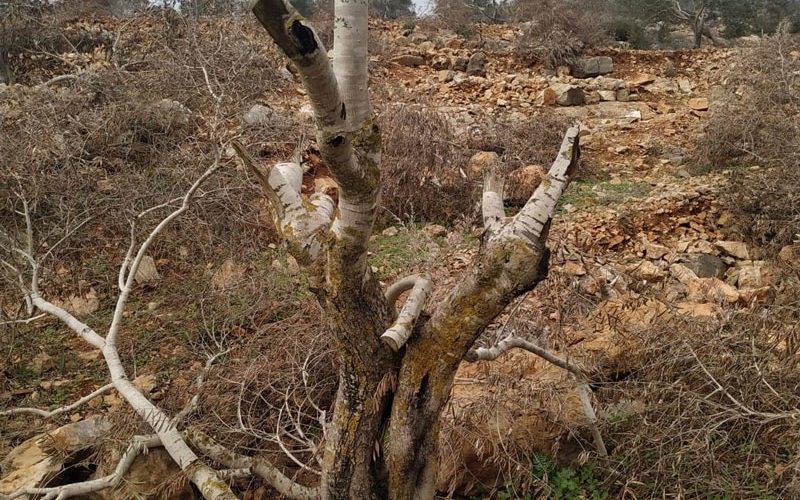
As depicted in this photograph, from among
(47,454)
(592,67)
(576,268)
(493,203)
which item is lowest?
(576,268)

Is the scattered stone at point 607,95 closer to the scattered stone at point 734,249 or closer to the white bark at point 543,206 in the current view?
the scattered stone at point 734,249

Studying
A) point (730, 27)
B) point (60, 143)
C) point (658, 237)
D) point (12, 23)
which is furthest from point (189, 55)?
point (730, 27)

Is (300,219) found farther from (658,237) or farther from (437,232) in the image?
(658,237)

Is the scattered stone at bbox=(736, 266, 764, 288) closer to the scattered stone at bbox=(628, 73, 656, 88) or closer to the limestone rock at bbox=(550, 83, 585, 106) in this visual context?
the limestone rock at bbox=(550, 83, 585, 106)

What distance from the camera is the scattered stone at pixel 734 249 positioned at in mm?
5328

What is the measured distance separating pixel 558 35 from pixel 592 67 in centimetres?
110

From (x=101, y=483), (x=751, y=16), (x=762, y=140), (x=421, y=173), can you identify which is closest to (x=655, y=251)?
(x=762, y=140)

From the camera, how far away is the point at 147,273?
5.71 m

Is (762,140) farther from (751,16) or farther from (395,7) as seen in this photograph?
(395,7)

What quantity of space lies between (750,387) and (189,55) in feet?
24.8

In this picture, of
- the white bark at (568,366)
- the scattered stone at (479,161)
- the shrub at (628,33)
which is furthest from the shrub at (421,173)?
the shrub at (628,33)

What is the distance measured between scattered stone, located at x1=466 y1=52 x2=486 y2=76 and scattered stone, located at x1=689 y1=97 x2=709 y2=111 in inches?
162

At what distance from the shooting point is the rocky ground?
3176 millimetres

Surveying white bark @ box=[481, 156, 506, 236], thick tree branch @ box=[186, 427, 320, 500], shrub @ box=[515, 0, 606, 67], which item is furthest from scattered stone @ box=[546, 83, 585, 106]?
thick tree branch @ box=[186, 427, 320, 500]
